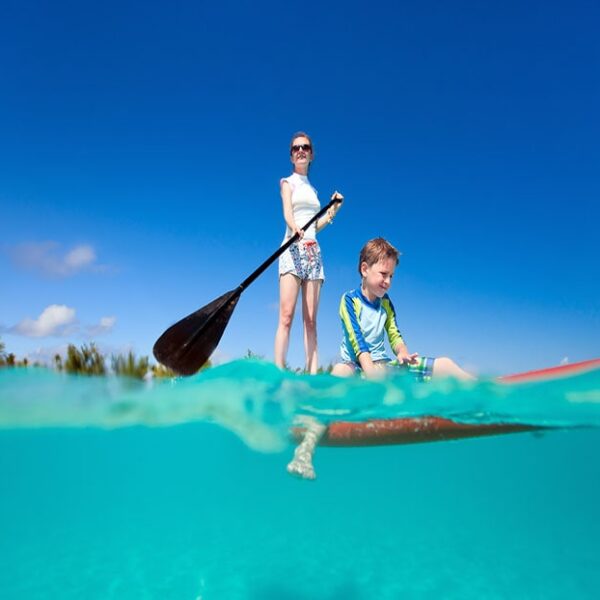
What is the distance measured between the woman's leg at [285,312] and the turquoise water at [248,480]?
325mm

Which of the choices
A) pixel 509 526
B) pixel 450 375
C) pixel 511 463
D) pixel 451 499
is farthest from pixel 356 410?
pixel 509 526

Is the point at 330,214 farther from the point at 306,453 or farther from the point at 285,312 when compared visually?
the point at 306,453

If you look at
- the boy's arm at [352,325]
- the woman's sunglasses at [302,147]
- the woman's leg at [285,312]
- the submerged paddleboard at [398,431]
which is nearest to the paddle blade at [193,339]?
the woman's leg at [285,312]

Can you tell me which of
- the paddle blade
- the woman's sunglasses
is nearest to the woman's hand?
the woman's sunglasses

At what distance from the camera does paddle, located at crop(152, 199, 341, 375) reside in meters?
4.80

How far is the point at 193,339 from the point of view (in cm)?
486

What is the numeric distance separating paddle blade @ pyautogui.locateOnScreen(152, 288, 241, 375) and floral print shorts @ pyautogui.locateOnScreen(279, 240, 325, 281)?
1077mm

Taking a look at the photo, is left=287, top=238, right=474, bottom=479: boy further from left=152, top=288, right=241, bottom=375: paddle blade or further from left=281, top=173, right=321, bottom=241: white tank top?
left=152, top=288, right=241, bottom=375: paddle blade

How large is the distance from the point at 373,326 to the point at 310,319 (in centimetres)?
101

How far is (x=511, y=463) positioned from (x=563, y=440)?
888cm

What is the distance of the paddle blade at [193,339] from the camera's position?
480cm

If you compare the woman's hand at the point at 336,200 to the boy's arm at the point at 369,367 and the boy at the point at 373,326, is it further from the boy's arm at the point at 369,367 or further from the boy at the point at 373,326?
the boy's arm at the point at 369,367

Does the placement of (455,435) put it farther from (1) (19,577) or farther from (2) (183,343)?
(1) (19,577)

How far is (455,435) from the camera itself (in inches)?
293
